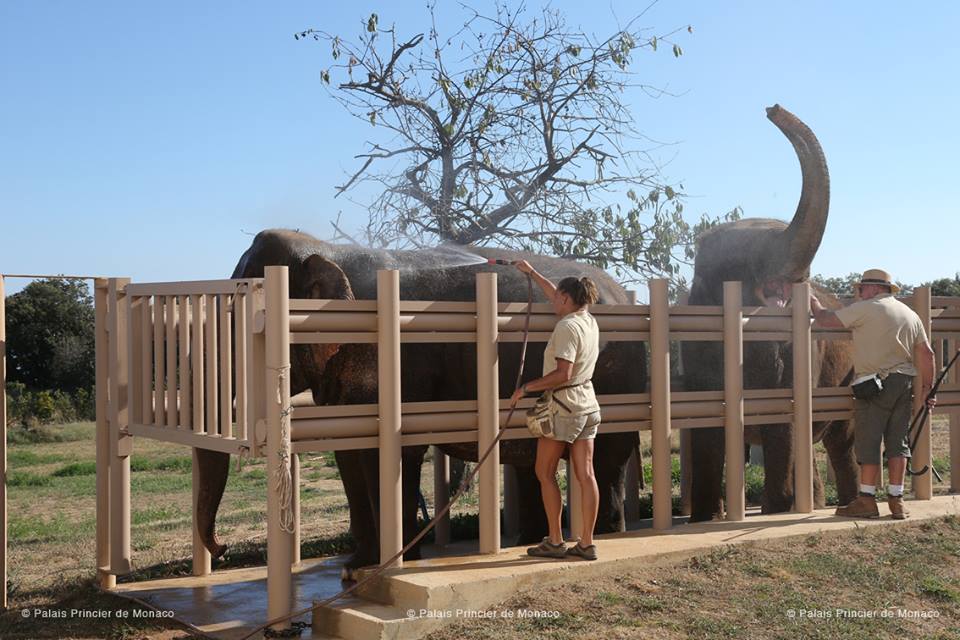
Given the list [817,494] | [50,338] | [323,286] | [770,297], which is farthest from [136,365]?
[50,338]

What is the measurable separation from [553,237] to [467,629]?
7.75 metres

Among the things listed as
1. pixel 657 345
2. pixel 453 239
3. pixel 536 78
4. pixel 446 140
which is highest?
pixel 536 78

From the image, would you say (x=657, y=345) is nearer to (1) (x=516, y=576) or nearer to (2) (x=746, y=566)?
(2) (x=746, y=566)

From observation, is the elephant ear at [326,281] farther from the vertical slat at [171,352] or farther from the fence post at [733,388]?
the fence post at [733,388]

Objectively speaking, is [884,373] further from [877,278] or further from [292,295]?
[292,295]

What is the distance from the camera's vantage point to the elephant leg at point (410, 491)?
7.96m

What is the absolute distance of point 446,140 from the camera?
1334cm

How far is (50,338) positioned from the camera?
132 ft

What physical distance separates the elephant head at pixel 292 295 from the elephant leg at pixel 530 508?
228cm

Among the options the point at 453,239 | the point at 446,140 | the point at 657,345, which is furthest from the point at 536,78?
the point at 657,345

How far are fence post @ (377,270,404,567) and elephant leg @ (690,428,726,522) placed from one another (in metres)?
3.77

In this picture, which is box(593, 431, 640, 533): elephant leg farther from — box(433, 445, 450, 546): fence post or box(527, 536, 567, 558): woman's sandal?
box(527, 536, 567, 558): woman's sandal

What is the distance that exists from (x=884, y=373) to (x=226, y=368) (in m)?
5.21

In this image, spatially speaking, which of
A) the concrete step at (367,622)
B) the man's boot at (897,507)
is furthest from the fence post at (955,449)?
the concrete step at (367,622)
